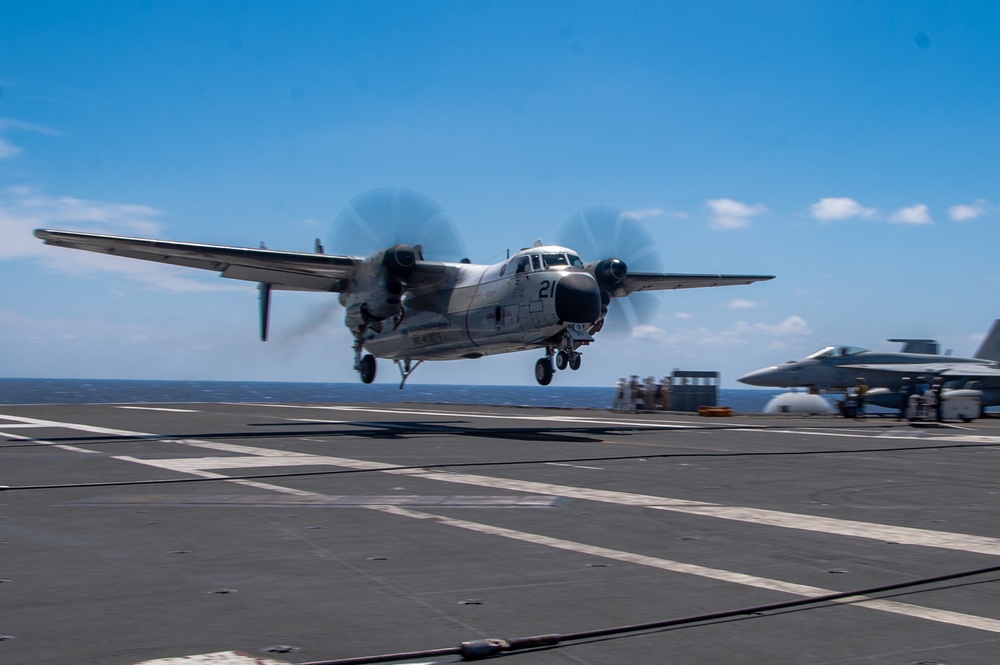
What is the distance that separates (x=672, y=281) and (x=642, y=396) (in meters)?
10.0

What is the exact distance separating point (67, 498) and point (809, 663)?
9.57 m

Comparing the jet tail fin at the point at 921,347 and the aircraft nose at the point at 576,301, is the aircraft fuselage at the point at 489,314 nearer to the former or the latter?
the aircraft nose at the point at 576,301

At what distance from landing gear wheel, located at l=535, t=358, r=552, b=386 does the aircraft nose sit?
12.2 feet

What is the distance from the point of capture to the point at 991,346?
2313 inches

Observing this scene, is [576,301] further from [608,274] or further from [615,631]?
[615,631]

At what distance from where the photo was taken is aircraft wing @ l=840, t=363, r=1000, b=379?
47.1 m

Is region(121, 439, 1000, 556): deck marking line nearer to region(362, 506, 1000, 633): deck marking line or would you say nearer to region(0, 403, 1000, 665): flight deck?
region(0, 403, 1000, 665): flight deck

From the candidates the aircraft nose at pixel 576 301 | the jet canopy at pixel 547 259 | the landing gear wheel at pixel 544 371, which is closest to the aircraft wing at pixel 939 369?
the landing gear wheel at pixel 544 371

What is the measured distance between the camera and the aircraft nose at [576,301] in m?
27.0

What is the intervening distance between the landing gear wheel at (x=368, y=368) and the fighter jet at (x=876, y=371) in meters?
25.6

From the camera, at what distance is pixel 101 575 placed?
6.61 metres

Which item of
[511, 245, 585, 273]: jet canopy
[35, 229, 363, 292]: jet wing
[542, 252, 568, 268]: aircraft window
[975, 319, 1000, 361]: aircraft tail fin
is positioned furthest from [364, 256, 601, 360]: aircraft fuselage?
[975, 319, 1000, 361]: aircraft tail fin

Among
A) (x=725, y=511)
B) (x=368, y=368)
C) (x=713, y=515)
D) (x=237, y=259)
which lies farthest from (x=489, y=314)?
(x=713, y=515)

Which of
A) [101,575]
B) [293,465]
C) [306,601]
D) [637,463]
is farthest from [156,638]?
[637,463]
